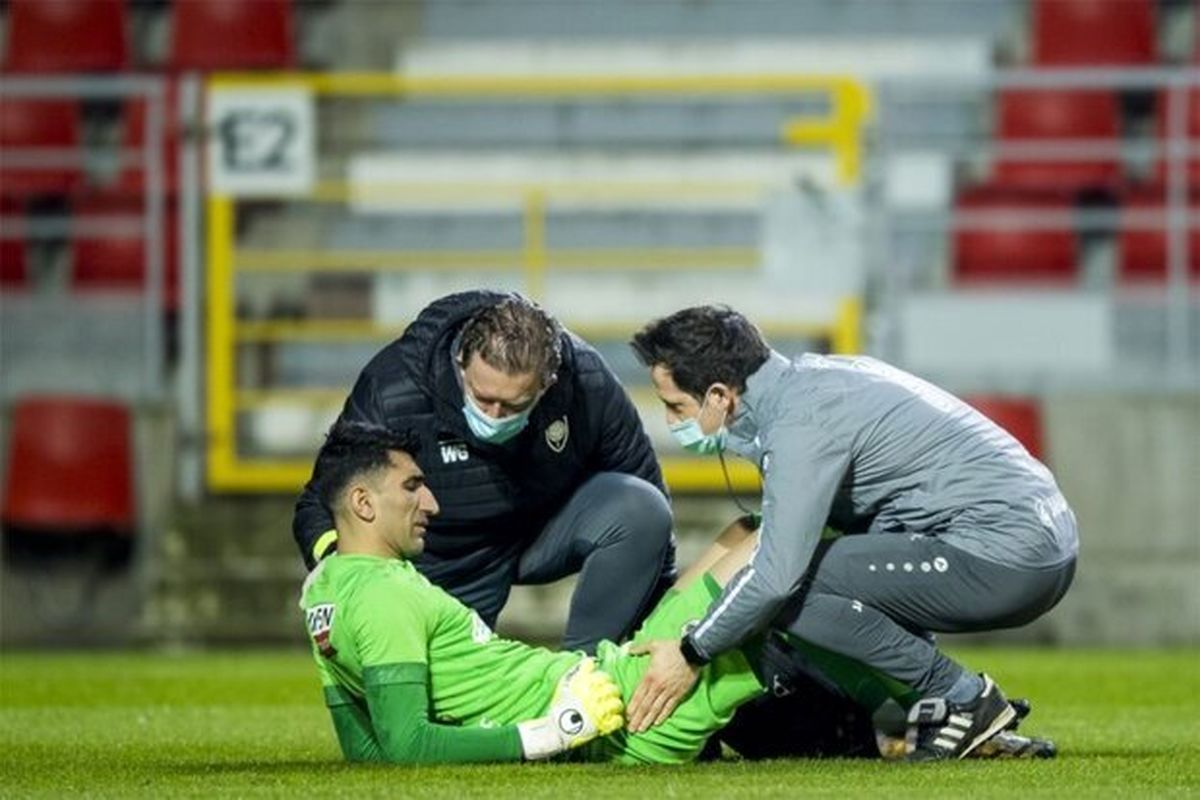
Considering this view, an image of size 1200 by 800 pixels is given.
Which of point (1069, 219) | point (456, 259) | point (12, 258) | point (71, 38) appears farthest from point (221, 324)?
point (1069, 219)

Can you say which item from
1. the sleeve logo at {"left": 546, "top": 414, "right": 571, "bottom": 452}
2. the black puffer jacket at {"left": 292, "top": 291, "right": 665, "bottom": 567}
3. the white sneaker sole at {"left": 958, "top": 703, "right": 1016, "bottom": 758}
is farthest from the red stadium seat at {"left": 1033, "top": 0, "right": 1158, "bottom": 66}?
the white sneaker sole at {"left": 958, "top": 703, "right": 1016, "bottom": 758}

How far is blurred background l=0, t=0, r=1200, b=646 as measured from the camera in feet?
41.9

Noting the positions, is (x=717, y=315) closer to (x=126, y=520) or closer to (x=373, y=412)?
(x=373, y=412)

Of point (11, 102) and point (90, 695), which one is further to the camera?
point (11, 102)

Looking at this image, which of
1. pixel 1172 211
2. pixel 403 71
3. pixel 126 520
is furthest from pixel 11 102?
pixel 1172 211

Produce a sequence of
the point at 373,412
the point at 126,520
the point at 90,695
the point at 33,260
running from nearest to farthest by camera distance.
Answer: the point at 373,412
the point at 90,695
the point at 126,520
the point at 33,260

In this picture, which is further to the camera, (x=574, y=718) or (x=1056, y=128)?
(x=1056, y=128)

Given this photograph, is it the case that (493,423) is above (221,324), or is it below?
above

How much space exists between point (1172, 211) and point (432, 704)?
730 centimetres

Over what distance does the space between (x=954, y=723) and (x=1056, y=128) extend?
330 inches

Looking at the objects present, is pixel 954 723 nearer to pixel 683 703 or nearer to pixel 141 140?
pixel 683 703

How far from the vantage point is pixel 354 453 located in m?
6.63

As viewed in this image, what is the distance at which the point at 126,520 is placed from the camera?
1286 centimetres

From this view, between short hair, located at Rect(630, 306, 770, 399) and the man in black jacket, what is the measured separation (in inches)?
15.9
